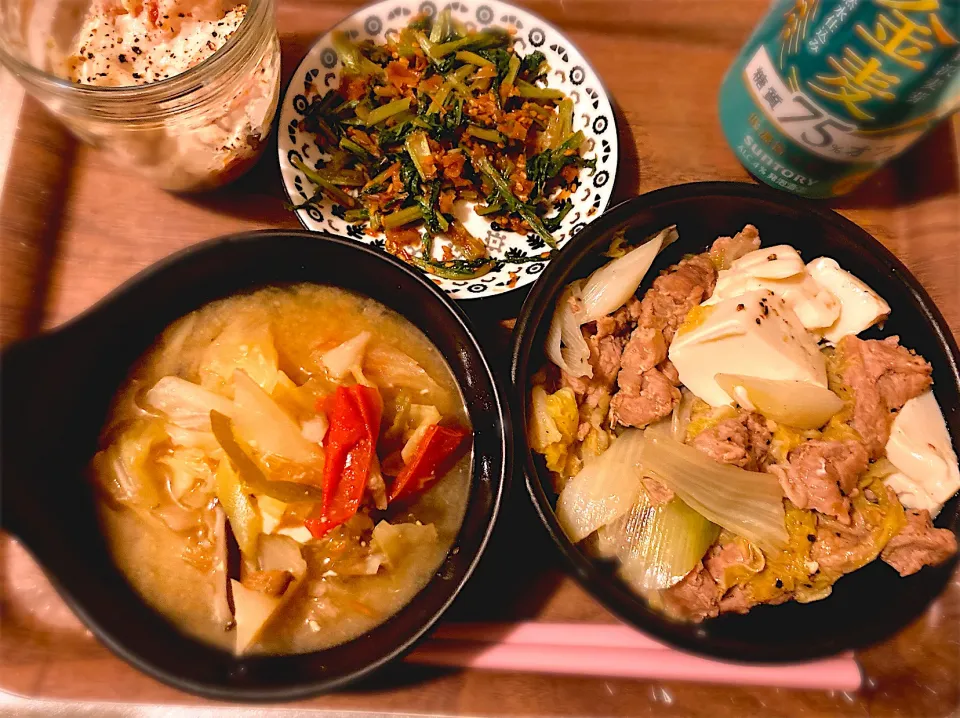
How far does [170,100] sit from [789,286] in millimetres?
1374

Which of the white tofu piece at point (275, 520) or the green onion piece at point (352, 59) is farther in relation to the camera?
the green onion piece at point (352, 59)

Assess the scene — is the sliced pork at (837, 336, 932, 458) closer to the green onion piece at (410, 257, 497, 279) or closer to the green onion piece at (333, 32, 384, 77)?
the green onion piece at (410, 257, 497, 279)

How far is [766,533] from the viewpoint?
1270 mm

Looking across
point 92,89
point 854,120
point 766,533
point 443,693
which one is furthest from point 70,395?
point 854,120

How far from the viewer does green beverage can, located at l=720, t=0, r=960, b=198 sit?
123 centimetres

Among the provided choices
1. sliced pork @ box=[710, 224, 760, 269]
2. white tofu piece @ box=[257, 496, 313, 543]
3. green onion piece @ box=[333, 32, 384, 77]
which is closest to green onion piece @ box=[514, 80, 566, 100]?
green onion piece @ box=[333, 32, 384, 77]

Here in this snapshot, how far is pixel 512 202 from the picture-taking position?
64.8 inches

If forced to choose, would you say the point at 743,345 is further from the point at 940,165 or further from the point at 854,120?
the point at 940,165

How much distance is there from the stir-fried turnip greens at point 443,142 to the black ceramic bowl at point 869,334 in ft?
0.92

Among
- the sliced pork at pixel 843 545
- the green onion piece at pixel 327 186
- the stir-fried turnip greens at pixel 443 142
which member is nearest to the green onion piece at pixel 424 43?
the stir-fried turnip greens at pixel 443 142

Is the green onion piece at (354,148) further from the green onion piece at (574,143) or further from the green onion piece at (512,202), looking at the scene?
the green onion piece at (574,143)

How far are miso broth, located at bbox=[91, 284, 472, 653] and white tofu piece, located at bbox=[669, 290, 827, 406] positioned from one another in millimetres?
491

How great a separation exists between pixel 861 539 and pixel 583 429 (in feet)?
1.89

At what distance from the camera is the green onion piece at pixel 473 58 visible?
171cm
